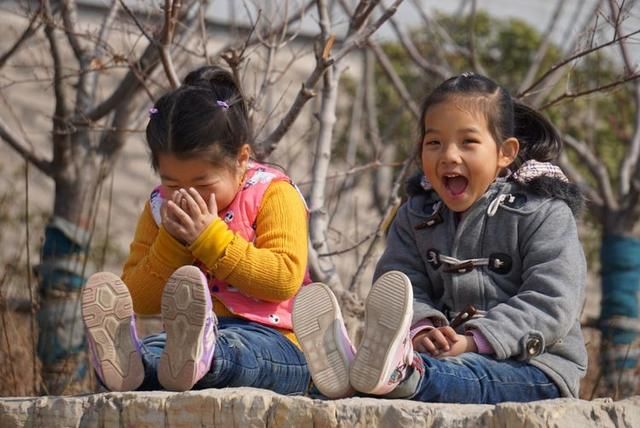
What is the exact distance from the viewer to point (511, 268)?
331 centimetres

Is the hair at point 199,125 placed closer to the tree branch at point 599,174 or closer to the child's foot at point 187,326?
the child's foot at point 187,326

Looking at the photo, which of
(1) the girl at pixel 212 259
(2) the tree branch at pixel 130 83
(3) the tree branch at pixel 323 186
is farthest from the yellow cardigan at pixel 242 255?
(2) the tree branch at pixel 130 83

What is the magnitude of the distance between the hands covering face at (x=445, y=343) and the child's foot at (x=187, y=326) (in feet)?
1.87

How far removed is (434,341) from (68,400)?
3.03 feet

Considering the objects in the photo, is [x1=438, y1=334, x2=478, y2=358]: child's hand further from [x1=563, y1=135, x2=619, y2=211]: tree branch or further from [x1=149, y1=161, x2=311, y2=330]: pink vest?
[x1=563, y1=135, x2=619, y2=211]: tree branch

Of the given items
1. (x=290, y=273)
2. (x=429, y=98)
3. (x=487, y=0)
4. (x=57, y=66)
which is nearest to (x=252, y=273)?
(x=290, y=273)

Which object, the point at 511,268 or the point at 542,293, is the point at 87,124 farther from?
the point at 542,293

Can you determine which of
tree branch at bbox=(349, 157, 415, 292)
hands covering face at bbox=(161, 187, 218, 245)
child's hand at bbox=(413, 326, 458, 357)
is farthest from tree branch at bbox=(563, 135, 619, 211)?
hands covering face at bbox=(161, 187, 218, 245)

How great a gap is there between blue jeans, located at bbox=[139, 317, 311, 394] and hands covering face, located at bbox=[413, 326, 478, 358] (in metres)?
0.36

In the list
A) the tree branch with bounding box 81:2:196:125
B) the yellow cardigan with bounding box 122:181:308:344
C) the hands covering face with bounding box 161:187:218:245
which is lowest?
the yellow cardigan with bounding box 122:181:308:344

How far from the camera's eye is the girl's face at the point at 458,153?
130 inches

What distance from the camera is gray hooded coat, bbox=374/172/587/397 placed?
3.13m

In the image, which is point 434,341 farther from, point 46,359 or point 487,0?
point 487,0

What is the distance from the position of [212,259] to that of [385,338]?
2.07 ft
